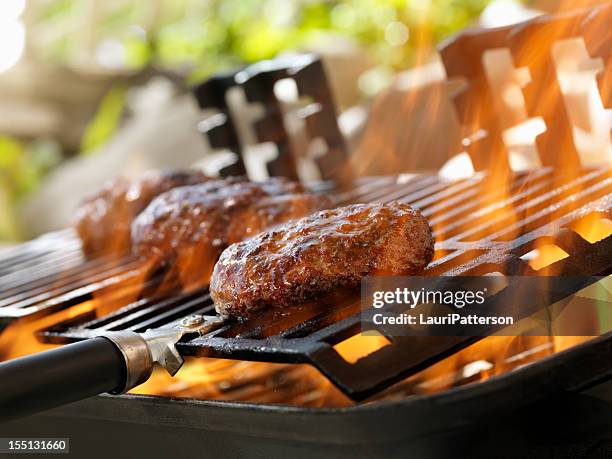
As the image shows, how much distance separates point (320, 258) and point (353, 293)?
0.15 m

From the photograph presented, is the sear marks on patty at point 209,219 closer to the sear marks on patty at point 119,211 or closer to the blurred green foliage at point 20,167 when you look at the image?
the sear marks on patty at point 119,211

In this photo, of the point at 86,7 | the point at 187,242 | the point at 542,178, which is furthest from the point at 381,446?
the point at 86,7

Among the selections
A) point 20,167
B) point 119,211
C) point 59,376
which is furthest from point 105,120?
point 59,376

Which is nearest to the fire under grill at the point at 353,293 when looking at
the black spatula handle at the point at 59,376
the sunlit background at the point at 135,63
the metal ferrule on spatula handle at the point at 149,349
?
the metal ferrule on spatula handle at the point at 149,349

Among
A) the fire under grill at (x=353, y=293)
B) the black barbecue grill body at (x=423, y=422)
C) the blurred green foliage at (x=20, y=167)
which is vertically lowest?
the black barbecue grill body at (x=423, y=422)

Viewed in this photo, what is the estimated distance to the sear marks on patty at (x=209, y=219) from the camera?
2898 mm

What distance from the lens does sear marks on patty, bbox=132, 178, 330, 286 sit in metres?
2.90

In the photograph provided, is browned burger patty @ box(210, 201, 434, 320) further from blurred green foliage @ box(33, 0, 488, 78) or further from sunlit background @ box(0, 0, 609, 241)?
blurred green foliage @ box(33, 0, 488, 78)

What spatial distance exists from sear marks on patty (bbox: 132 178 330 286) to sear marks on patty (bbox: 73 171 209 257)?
0.52 meters

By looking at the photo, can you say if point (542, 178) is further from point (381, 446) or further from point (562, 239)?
point (381, 446)

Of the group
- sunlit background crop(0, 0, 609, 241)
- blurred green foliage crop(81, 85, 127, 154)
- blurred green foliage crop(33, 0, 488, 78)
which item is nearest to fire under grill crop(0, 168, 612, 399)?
sunlit background crop(0, 0, 609, 241)

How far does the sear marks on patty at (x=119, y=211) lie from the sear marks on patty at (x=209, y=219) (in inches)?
20.6

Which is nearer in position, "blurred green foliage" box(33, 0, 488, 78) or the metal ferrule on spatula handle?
the metal ferrule on spatula handle

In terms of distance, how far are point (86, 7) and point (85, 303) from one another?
10.3 meters
